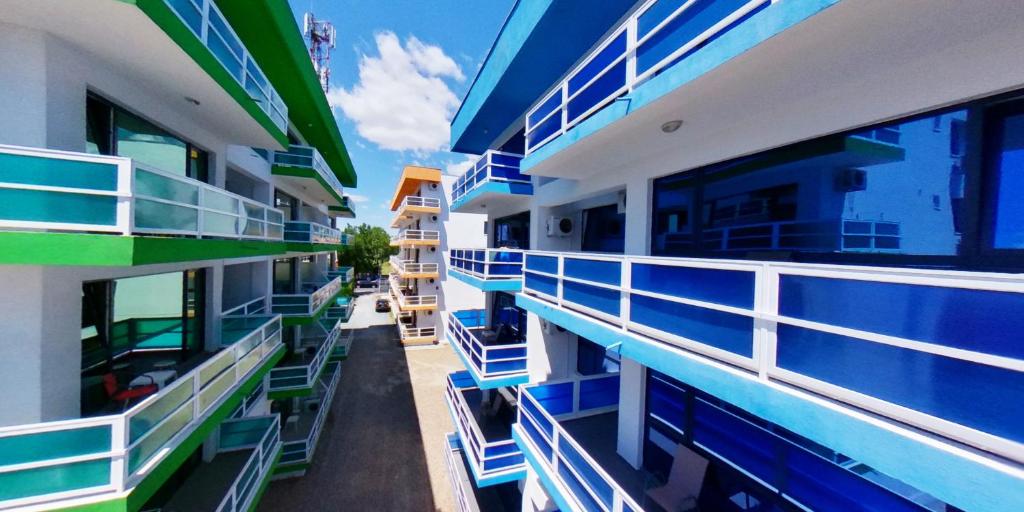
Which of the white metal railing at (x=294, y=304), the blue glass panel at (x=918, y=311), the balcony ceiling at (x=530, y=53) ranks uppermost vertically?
the balcony ceiling at (x=530, y=53)

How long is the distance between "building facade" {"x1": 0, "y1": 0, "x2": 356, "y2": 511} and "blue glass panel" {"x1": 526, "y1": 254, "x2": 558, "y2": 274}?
5697mm

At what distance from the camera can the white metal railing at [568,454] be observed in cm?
409

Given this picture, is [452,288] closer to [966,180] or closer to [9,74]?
[9,74]

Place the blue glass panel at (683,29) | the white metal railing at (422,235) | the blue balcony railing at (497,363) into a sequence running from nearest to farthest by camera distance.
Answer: the blue glass panel at (683,29) → the blue balcony railing at (497,363) → the white metal railing at (422,235)

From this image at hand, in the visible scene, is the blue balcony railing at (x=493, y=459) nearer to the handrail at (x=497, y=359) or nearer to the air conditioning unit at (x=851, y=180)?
the handrail at (x=497, y=359)

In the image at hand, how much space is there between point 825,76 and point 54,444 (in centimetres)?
890

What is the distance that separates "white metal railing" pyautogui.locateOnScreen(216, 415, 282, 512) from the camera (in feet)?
20.7

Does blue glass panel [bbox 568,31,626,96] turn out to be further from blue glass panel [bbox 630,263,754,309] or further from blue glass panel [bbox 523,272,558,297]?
blue glass panel [bbox 523,272,558,297]

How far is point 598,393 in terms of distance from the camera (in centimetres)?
721

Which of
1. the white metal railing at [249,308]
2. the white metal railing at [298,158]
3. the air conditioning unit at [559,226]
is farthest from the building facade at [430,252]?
the air conditioning unit at [559,226]

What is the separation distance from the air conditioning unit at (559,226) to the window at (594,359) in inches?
117

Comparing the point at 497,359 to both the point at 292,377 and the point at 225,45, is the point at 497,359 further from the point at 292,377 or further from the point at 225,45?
the point at 225,45

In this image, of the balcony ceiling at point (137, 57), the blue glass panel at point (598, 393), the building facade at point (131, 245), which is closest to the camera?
the building facade at point (131, 245)

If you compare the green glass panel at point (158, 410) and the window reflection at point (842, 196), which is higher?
the window reflection at point (842, 196)
